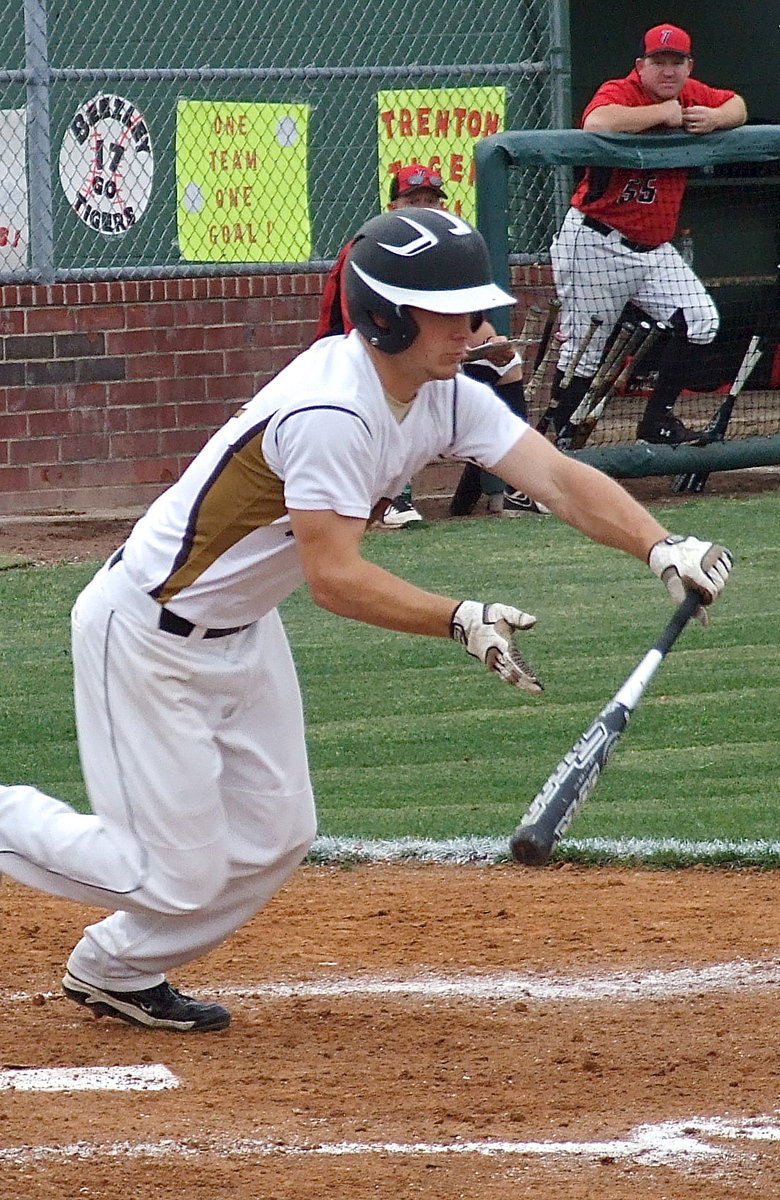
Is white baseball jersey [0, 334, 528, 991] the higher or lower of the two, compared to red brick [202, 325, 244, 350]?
higher

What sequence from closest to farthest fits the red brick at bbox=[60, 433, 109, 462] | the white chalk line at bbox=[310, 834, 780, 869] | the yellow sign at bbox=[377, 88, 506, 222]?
the white chalk line at bbox=[310, 834, 780, 869] < the red brick at bbox=[60, 433, 109, 462] < the yellow sign at bbox=[377, 88, 506, 222]

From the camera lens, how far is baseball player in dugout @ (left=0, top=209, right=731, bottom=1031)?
3.54 metres

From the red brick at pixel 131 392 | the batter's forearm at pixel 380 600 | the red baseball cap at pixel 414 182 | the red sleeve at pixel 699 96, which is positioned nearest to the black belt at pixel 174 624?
the batter's forearm at pixel 380 600

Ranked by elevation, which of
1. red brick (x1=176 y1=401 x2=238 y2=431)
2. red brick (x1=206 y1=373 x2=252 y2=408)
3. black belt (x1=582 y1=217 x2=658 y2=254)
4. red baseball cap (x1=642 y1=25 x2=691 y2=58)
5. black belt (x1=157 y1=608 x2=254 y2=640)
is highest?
red baseball cap (x1=642 y1=25 x2=691 y2=58)

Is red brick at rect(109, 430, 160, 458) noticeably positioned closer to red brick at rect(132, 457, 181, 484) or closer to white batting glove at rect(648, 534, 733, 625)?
red brick at rect(132, 457, 181, 484)

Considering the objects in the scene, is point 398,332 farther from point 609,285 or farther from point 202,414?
point 202,414

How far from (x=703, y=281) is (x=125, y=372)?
11.7 feet

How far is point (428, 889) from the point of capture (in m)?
5.18

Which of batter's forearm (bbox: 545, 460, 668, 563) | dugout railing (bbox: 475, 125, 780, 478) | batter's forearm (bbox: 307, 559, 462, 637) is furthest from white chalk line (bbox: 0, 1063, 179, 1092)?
dugout railing (bbox: 475, 125, 780, 478)

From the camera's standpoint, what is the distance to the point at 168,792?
381cm

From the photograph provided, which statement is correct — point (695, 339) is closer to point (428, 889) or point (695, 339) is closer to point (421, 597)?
point (428, 889)

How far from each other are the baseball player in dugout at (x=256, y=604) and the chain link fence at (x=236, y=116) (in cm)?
716

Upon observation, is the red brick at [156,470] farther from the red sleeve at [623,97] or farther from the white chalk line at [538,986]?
the white chalk line at [538,986]

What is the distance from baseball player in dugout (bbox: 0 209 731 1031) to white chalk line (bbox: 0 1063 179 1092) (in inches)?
9.5
